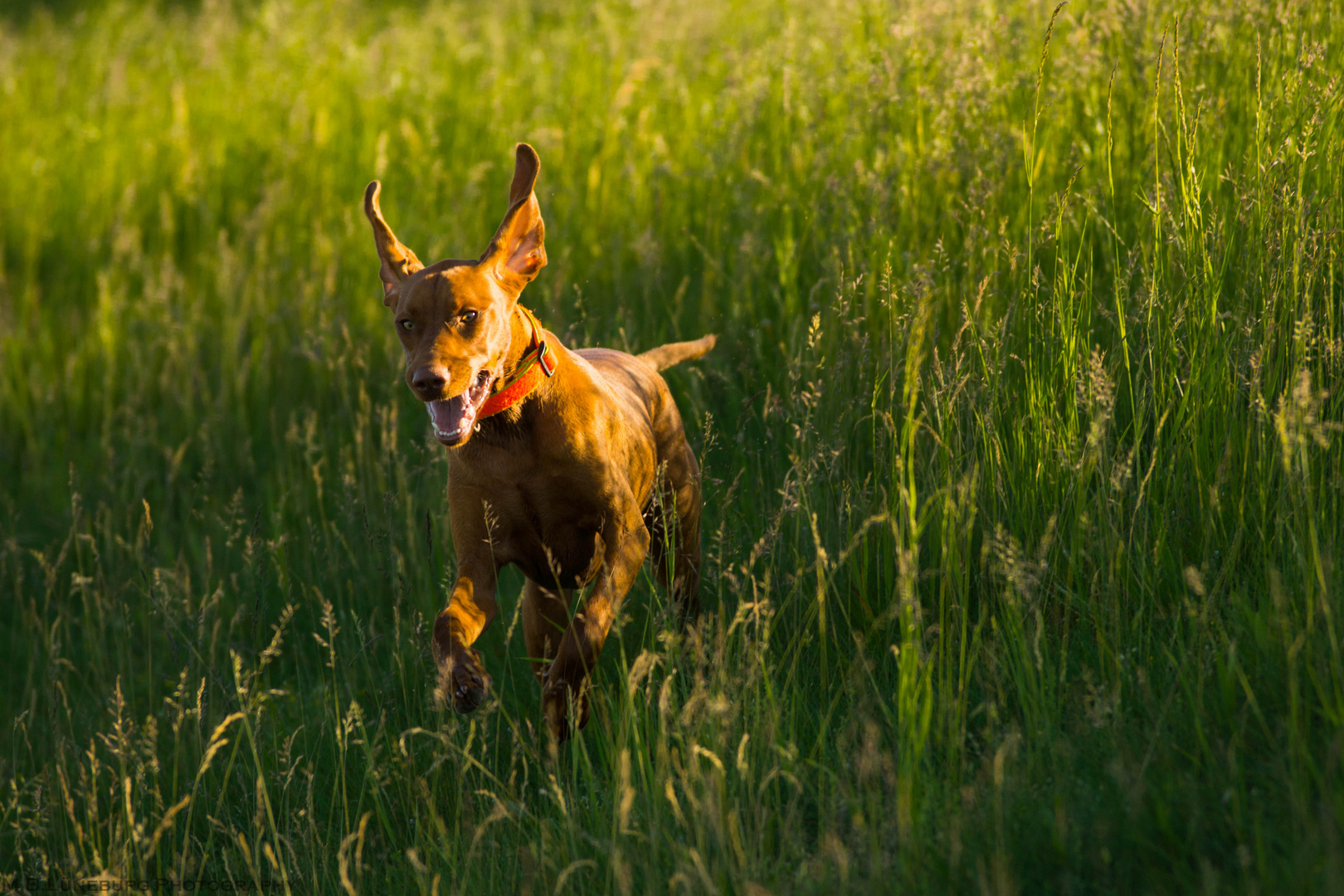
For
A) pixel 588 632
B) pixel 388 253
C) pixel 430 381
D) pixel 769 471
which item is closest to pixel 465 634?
pixel 588 632

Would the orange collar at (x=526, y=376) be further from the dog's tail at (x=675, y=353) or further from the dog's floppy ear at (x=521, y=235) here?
the dog's tail at (x=675, y=353)

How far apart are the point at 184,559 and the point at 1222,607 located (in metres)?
4.20

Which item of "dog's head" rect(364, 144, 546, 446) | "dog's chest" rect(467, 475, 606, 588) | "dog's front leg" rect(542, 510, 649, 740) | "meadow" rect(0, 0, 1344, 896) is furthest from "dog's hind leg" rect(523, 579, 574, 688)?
"dog's head" rect(364, 144, 546, 446)

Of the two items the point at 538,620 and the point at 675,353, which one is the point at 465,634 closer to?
the point at 538,620

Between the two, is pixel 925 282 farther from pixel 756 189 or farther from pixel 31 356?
pixel 31 356

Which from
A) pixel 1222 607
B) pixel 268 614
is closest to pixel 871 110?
pixel 1222 607

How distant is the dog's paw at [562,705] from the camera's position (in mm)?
3205

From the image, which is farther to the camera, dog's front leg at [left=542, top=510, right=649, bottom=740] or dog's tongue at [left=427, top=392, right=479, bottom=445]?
dog's front leg at [left=542, top=510, right=649, bottom=740]

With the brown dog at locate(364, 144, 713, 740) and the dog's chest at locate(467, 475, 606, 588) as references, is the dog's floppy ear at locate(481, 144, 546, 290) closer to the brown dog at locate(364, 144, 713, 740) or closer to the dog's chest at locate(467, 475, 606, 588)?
the brown dog at locate(364, 144, 713, 740)

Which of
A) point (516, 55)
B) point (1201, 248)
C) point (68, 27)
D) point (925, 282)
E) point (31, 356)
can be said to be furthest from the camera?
point (68, 27)

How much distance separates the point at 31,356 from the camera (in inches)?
265

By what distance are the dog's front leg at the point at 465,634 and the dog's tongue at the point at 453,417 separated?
1.56 ft

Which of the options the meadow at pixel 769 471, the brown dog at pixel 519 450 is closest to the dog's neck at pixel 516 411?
the brown dog at pixel 519 450

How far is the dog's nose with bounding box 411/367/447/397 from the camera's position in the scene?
2.94 metres
